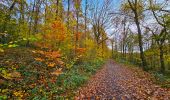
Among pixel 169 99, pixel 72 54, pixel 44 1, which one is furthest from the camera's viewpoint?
pixel 44 1

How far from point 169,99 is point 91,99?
3.13m

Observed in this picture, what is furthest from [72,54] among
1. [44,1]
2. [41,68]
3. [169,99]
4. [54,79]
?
[169,99]

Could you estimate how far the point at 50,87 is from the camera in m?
9.72

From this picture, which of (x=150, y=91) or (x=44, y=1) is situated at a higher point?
(x=44, y=1)

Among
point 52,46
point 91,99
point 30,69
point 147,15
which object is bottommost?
point 91,99

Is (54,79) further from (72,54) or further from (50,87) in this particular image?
(72,54)

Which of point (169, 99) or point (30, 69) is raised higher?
point (30, 69)

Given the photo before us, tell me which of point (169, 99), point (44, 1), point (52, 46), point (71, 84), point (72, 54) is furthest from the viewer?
point (44, 1)

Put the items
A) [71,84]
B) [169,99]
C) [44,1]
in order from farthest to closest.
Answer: [44,1] < [71,84] < [169,99]

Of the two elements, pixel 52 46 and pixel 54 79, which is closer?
pixel 54 79

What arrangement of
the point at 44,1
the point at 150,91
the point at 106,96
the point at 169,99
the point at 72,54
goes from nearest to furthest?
the point at 169,99 → the point at 106,96 → the point at 150,91 → the point at 72,54 → the point at 44,1

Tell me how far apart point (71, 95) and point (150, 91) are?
149 inches

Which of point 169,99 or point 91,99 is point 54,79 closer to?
point 91,99

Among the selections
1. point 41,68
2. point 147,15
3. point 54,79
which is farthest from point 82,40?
point 54,79
